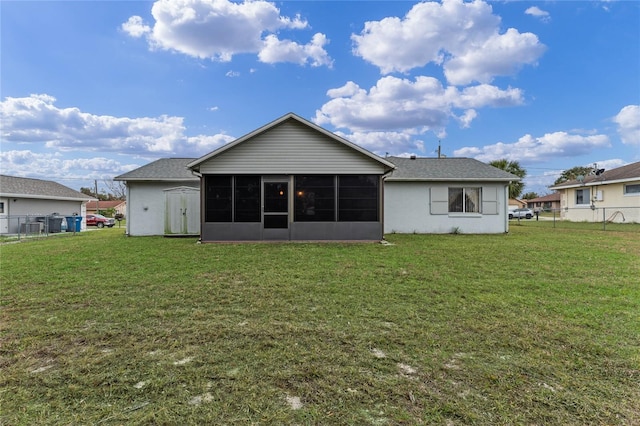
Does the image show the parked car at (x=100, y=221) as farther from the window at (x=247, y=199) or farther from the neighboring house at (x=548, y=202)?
the neighboring house at (x=548, y=202)

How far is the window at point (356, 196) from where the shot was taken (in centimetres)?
1134

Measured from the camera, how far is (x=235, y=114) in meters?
20.2

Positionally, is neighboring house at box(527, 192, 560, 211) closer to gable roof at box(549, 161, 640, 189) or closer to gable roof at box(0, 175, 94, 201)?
gable roof at box(549, 161, 640, 189)

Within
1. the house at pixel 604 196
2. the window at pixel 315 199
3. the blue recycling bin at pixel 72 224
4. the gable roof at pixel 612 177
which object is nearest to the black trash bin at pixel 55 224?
the blue recycling bin at pixel 72 224

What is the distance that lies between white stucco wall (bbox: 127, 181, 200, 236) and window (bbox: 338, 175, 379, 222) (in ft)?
23.1

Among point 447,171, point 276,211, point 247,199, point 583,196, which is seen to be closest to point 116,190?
point 247,199

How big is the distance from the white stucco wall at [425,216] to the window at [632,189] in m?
12.8

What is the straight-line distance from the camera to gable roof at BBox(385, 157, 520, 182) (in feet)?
47.0

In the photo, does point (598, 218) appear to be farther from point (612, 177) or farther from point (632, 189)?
point (612, 177)

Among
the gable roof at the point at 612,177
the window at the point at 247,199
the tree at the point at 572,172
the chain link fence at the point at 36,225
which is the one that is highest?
the tree at the point at 572,172

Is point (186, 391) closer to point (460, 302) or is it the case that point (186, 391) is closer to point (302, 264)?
point (460, 302)

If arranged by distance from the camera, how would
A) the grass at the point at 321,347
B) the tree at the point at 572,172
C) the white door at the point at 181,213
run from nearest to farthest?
the grass at the point at 321,347
the white door at the point at 181,213
the tree at the point at 572,172

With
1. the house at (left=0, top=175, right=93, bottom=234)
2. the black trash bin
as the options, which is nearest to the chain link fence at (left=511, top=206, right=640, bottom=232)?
the black trash bin

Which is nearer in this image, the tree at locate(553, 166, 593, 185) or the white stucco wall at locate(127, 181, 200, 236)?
the white stucco wall at locate(127, 181, 200, 236)
